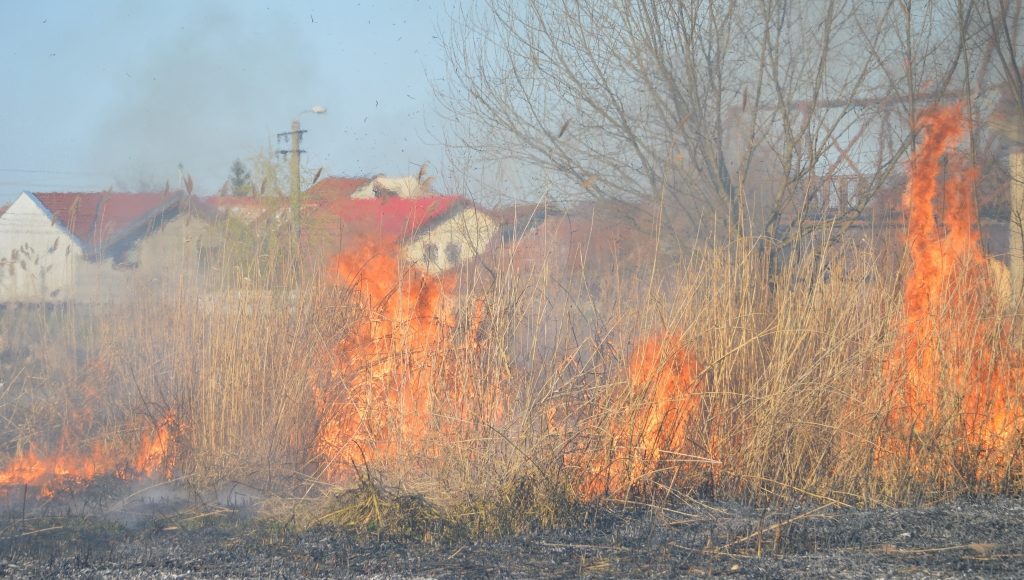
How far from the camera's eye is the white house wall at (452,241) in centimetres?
579

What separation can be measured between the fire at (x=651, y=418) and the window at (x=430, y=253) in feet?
5.17

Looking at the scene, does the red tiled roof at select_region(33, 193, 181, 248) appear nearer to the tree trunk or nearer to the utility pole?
the utility pole

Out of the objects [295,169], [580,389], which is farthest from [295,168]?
[580,389]

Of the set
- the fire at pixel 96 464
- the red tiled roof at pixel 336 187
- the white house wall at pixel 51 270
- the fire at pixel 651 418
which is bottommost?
the fire at pixel 96 464

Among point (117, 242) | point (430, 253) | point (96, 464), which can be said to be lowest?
point (96, 464)

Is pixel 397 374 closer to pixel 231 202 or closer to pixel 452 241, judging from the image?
pixel 452 241

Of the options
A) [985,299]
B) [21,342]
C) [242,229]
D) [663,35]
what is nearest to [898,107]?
[663,35]

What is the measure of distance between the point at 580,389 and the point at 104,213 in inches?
205

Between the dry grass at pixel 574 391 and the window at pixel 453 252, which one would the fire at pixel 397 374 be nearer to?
the dry grass at pixel 574 391

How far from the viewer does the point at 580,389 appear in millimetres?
4805

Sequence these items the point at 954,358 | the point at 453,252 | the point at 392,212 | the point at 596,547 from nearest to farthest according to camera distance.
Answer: the point at 596,547
the point at 954,358
the point at 453,252
the point at 392,212

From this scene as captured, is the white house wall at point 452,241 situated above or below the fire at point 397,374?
above

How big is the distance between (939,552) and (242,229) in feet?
16.9

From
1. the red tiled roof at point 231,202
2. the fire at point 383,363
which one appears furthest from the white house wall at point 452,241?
the red tiled roof at point 231,202
